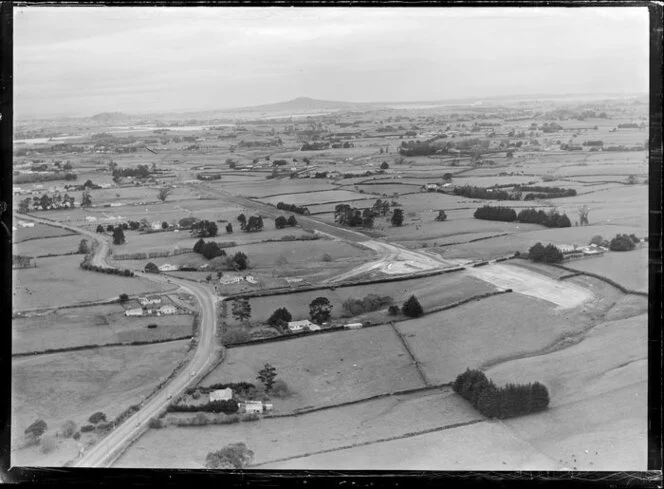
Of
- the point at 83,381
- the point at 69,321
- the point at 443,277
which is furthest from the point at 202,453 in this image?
the point at 443,277

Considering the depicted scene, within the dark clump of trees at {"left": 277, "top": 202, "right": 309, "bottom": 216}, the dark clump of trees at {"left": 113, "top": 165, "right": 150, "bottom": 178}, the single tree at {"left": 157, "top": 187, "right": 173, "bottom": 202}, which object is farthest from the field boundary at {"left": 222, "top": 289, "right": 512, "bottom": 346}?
→ the dark clump of trees at {"left": 113, "top": 165, "right": 150, "bottom": 178}

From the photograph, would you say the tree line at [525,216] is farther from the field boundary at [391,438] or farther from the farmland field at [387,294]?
the field boundary at [391,438]

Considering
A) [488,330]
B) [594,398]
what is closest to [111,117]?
[488,330]

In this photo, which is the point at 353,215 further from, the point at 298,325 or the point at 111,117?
the point at 111,117

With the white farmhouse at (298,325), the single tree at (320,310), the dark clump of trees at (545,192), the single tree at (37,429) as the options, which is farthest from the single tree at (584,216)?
the single tree at (37,429)

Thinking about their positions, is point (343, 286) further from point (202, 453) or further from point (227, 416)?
point (202, 453)

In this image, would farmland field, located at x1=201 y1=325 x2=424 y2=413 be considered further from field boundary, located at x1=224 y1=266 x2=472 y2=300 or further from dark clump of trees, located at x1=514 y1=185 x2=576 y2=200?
dark clump of trees, located at x1=514 y1=185 x2=576 y2=200
